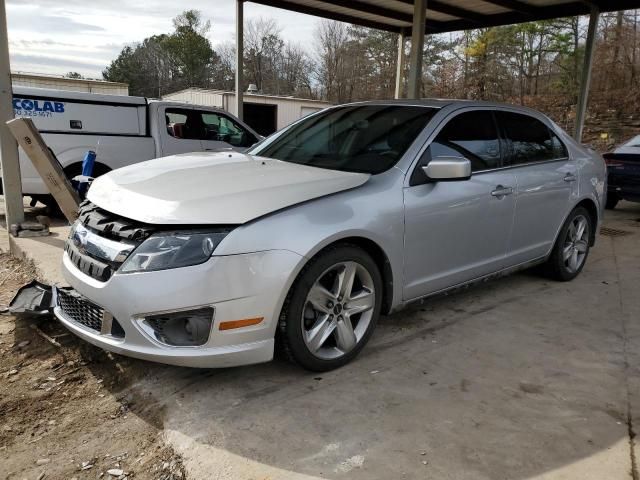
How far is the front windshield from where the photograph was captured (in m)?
3.53

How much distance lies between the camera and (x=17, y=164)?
5.88 m

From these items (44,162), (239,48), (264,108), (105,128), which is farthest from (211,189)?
(264,108)

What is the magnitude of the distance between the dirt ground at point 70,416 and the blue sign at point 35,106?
4.69 metres

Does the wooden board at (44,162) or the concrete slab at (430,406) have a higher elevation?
the wooden board at (44,162)

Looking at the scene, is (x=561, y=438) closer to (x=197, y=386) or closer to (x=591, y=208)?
(x=197, y=386)

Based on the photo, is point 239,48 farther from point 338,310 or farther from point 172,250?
point 172,250

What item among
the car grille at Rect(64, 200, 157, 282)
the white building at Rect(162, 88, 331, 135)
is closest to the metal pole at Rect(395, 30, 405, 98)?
the car grille at Rect(64, 200, 157, 282)

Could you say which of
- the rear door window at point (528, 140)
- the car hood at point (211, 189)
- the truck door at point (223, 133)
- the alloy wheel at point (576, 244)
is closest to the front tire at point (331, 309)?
the car hood at point (211, 189)

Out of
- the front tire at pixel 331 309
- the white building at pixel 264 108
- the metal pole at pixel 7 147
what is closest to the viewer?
the front tire at pixel 331 309

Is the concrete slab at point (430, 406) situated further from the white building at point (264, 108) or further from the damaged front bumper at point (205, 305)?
the white building at point (264, 108)

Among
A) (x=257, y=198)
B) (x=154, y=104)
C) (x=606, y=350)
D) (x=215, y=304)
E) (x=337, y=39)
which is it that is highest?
(x=337, y=39)

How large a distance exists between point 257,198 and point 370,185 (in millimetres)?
798

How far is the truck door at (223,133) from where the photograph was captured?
28.4ft

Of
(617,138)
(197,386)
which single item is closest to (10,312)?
(197,386)
